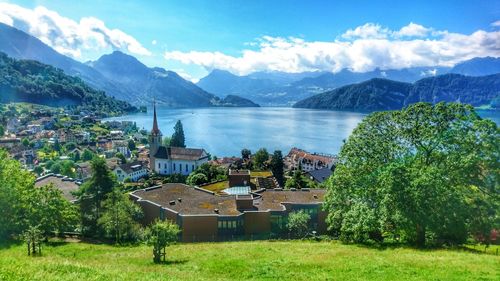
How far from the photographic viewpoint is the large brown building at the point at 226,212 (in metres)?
35.9

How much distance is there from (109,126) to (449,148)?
619 feet

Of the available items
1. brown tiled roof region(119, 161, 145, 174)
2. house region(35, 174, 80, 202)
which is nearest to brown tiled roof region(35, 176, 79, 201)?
house region(35, 174, 80, 202)

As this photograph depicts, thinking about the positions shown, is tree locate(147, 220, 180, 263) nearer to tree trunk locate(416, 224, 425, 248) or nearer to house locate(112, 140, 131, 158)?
tree trunk locate(416, 224, 425, 248)

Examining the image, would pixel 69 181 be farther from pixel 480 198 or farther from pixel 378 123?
pixel 480 198

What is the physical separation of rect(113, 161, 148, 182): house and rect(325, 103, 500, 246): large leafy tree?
69.0 metres

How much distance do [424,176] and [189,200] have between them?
23995mm

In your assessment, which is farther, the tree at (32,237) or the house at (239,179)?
the house at (239,179)

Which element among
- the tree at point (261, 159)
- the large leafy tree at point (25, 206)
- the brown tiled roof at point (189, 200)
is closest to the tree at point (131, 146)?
the tree at point (261, 159)

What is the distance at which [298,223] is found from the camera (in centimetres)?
3641

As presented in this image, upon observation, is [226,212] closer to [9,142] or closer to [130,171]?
[130,171]

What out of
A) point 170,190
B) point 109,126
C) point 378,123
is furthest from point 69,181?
point 109,126

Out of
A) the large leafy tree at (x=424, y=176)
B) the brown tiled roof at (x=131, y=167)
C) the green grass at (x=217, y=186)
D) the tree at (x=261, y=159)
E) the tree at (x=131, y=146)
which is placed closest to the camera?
the large leafy tree at (x=424, y=176)

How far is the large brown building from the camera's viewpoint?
3588 cm

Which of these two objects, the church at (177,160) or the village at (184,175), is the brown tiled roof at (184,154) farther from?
the village at (184,175)
